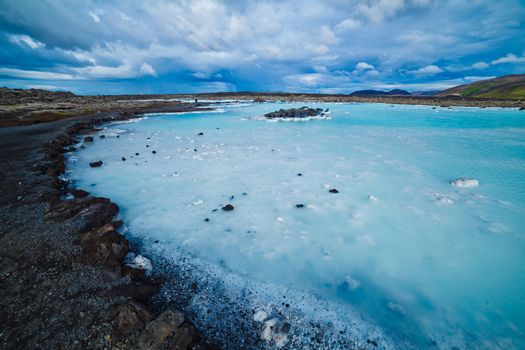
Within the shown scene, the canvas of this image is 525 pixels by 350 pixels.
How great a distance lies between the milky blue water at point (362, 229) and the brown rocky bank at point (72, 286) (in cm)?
118

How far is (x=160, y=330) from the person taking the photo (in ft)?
10.7

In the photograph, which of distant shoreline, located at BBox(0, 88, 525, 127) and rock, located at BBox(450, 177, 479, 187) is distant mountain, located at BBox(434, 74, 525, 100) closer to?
distant shoreline, located at BBox(0, 88, 525, 127)

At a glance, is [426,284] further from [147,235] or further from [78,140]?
[78,140]

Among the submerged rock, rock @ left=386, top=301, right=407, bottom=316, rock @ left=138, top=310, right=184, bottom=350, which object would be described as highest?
rock @ left=138, top=310, right=184, bottom=350

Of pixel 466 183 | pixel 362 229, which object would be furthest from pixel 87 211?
pixel 466 183

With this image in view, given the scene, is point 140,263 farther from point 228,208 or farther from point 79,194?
point 79,194

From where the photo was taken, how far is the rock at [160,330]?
10.4 feet

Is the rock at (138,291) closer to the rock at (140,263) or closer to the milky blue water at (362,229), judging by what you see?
the rock at (140,263)

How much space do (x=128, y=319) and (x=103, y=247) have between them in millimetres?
2213

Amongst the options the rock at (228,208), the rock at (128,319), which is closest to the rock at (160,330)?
the rock at (128,319)

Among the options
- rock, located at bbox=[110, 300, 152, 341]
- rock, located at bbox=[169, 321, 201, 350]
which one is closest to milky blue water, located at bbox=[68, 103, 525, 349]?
rock, located at bbox=[169, 321, 201, 350]

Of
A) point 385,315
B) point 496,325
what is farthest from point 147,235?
point 496,325

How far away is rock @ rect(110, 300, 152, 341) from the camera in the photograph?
332cm

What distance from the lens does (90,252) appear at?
4977mm
